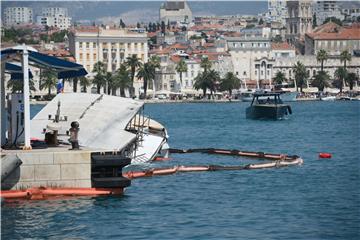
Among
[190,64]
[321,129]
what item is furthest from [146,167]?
[190,64]

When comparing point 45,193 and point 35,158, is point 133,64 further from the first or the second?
point 35,158

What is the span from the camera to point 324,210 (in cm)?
3139

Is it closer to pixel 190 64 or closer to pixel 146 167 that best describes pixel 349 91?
pixel 190 64

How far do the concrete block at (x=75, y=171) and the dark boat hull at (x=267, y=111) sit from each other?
215 ft

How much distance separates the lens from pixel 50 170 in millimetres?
30922

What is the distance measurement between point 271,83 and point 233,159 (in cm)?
14389

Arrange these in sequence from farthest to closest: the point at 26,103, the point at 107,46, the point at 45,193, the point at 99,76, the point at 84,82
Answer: the point at 107,46
the point at 99,76
the point at 84,82
the point at 26,103
the point at 45,193

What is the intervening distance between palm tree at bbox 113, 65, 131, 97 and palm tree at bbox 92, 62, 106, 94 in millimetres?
1578

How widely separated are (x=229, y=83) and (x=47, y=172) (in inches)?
5889

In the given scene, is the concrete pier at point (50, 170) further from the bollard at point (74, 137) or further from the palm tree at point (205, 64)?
the palm tree at point (205, 64)

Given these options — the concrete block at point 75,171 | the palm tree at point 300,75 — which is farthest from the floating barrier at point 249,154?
the palm tree at point 300,75

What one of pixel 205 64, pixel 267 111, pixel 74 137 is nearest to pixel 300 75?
pixel 205 64

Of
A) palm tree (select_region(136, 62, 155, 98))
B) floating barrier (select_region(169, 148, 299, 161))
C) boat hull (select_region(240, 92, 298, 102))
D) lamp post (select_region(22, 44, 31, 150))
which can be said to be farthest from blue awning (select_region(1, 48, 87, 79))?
palm tree (select_region(136, 62, 155, 98))

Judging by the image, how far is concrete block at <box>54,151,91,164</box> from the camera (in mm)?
→ 30755
